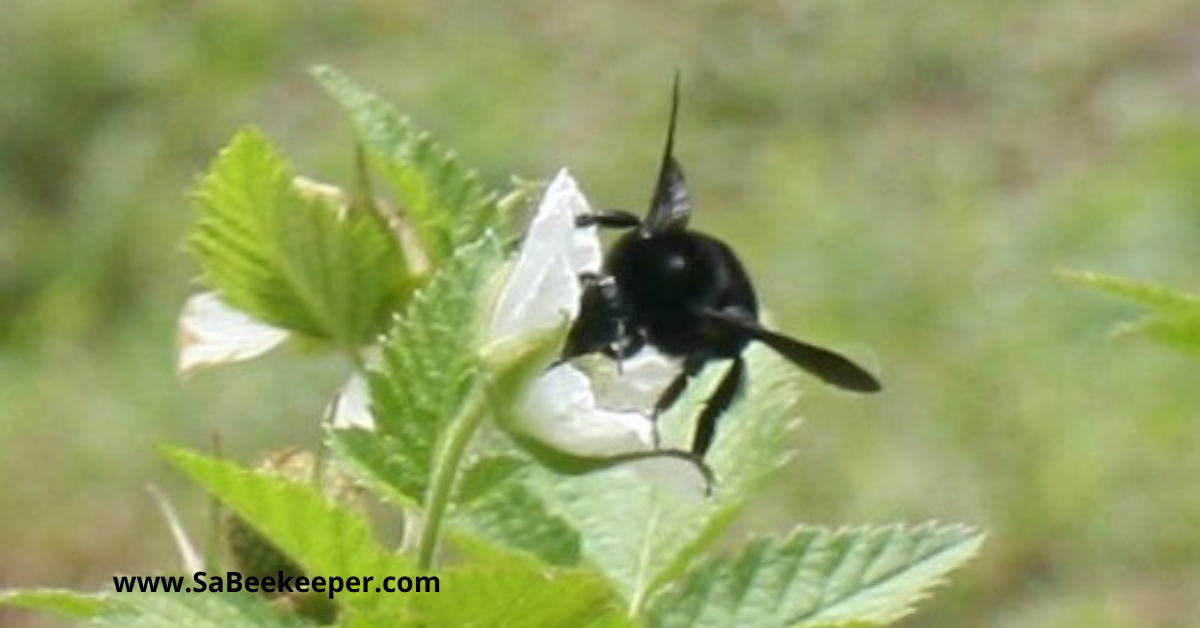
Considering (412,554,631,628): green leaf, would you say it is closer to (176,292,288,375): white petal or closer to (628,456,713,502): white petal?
(628,456,713,502): white petal

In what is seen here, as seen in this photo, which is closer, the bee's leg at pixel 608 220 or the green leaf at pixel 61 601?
the green leaf at pixel 61 601

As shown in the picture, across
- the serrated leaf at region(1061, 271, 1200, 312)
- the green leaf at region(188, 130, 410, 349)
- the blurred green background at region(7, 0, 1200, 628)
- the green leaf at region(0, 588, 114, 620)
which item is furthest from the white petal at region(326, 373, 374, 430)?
the blurred green background at region(7, 0, 1200, 628)

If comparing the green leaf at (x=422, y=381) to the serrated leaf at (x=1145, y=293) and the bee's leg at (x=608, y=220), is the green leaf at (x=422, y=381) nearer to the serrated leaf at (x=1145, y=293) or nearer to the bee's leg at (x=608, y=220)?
the bee's leg at (x=608, y=220)

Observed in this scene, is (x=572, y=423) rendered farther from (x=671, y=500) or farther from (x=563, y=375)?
(x=671, y=500)

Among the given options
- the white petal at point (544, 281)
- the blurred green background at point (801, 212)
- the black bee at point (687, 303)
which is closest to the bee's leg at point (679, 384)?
the black bee at point (687, 303)

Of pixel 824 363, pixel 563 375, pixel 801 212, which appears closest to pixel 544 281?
pixel 563 375

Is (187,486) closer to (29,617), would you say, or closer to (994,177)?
(29,617)

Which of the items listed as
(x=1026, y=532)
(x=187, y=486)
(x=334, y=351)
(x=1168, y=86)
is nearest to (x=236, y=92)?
(x=187, y=486)
